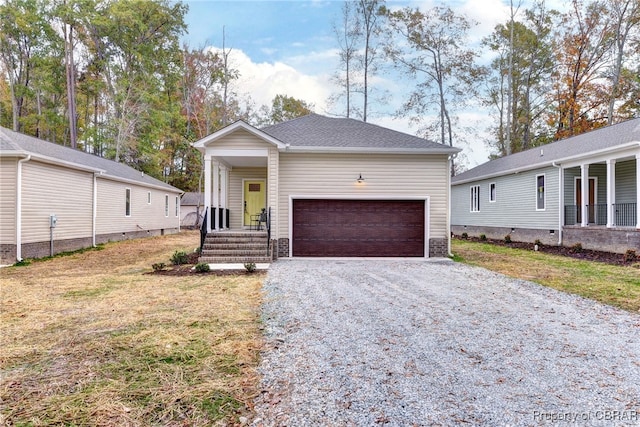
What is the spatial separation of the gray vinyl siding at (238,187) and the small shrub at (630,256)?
11496 millimetres

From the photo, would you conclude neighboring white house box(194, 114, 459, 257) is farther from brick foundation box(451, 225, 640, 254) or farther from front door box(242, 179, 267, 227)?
brick foundation box(451, 225, 640, 254)

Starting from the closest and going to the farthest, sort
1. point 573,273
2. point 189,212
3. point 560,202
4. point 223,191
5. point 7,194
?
point 573,273, point 7,194, point 223,191, point 560,202, point 189,212

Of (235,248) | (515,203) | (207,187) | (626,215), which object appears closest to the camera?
(235,248)

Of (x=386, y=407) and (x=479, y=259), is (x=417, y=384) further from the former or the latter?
(x=479, y=259)

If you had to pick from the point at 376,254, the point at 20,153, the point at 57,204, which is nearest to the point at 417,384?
the point at 376,254

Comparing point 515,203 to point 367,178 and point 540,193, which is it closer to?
point 540,193

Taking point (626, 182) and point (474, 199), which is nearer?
point (626, 182)

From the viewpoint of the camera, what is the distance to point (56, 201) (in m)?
11.7

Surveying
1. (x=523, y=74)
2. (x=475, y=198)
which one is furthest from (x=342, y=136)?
(x=523, y=74)

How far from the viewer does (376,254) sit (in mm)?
11297

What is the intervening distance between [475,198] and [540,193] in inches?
197

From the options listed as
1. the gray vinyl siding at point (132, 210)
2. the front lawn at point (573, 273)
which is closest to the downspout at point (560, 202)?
the front lawn at point (573, 273)

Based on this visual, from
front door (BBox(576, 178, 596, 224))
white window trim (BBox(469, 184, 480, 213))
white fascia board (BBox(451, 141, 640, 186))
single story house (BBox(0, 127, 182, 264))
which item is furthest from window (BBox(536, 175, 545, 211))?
single story house (BBox(0, 127, 182, 264))

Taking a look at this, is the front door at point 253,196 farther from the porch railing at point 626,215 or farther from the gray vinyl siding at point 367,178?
the porch railing at point 626,215
